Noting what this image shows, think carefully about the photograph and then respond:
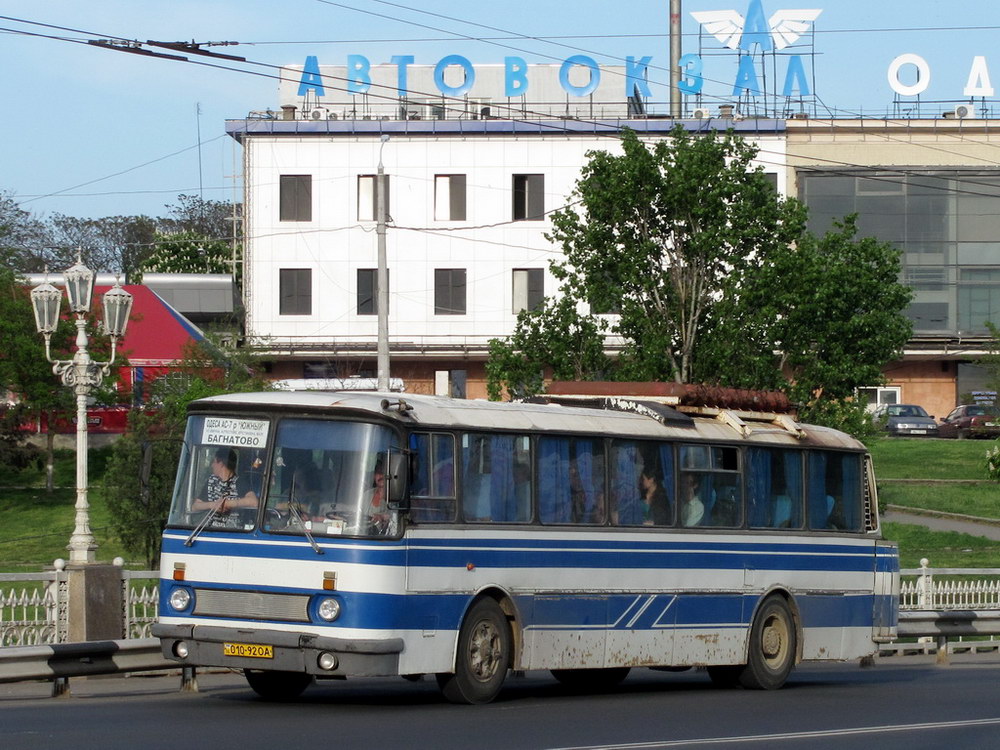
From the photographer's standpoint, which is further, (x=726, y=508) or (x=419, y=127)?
(x=419, y=127)

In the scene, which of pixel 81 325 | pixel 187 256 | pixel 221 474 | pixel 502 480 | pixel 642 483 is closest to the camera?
pixel 221 474

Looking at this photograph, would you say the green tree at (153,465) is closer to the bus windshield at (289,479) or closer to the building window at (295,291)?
the bus windshield at (289,479)

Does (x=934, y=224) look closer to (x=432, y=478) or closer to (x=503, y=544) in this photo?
(x=503, y=544)

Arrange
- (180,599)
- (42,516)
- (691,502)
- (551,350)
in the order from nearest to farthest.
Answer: (180,599) < (691,502) < (551,350) < (42,516)

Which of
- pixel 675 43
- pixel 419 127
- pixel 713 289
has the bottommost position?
pixel 713 289

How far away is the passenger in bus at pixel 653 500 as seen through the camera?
597 inches

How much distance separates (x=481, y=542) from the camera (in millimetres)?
13234

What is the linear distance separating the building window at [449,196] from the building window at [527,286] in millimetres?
3258

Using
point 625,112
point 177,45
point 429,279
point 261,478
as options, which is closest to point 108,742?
point 261,478

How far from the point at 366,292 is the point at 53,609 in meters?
47.4

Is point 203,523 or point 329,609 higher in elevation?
point 203,523

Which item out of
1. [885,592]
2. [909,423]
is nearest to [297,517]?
[885,592]

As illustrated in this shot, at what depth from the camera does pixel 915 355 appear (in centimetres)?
6731

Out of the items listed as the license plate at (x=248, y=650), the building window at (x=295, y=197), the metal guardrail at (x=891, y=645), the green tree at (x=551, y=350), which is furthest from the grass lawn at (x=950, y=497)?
the license plate at (x=248, y=650)
